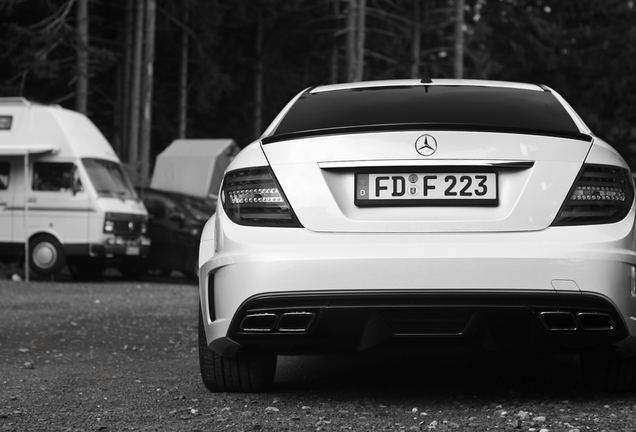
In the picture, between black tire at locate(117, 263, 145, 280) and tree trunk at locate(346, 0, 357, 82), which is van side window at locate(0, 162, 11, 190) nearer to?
black tire at locate(117, 263, 145, 280)

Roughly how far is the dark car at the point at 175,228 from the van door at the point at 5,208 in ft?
7.57

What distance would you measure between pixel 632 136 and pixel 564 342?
4278 cm

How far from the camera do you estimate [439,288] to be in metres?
4.22

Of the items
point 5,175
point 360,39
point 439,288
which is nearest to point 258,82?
point 360,39

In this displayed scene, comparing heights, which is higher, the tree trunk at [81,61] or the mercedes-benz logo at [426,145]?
the tree trunk at [81,61]

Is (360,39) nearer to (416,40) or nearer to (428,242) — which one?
(416,40)

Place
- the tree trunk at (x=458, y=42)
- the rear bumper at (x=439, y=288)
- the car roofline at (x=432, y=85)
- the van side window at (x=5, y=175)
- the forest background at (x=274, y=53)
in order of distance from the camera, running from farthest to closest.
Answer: the tree trunk at (x=458, y=42) < the forest background at (x=274, y=53) < the van side window at (x=5, y=175) < the car roofline at (x=432, y=85) < the rear bumper at (x=439, y=288)

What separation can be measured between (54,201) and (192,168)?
20.3 feet

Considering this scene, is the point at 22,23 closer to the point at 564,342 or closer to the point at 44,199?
the point at 44,199

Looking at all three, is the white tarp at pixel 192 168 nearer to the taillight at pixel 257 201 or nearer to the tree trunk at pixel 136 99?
the tree trunk at pixel 136 99

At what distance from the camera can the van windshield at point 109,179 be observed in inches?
671

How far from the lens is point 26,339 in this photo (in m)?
8.04

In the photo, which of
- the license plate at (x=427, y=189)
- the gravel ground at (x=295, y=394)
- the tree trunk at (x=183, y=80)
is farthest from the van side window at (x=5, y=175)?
the tree trunk at (x=183, y=80)

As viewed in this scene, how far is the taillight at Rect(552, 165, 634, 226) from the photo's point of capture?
14.2 ft
